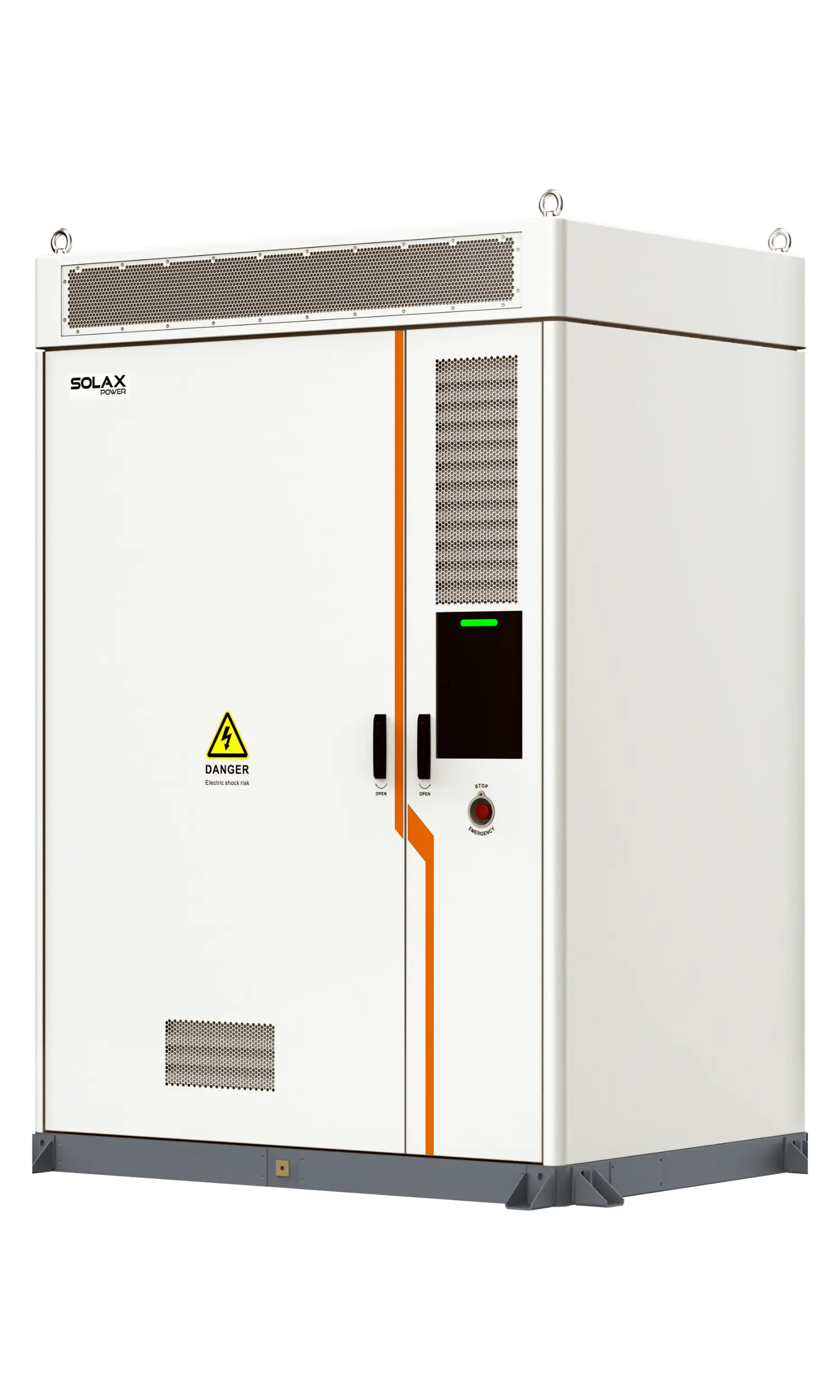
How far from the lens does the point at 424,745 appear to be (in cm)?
947

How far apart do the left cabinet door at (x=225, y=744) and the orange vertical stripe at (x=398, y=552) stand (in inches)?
0.4

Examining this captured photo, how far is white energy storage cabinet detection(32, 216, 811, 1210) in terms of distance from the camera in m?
9.33

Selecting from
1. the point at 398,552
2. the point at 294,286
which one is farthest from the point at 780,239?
the point at 398,552

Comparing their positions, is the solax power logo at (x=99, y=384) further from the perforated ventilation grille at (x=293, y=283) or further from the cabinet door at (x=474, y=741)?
the cabinet door at (x=474, y=741)

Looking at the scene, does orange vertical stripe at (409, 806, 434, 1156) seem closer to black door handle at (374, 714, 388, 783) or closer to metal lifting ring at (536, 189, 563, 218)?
black door handle at (374, 714, 388, 783)

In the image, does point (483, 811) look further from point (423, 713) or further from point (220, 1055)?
point (220, 1055)

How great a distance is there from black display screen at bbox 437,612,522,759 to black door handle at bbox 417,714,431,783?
0.10 feet

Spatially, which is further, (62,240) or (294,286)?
(62,240)

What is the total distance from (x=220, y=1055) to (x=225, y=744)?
103cm

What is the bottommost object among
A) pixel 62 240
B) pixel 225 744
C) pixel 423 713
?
pixel 225 744

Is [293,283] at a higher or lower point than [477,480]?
higher

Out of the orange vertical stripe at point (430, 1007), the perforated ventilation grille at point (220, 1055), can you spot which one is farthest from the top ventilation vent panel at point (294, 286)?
the perforated ventilation grille at point (220, 1055)

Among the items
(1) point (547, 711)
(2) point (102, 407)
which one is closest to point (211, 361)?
(2) point (102, 407)

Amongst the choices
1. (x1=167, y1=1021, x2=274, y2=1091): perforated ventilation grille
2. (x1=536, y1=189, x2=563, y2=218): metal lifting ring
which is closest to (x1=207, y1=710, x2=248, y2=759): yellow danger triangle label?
(x1=167, y1=1021, x2=274, y2=1091): perforated ventilation grille
